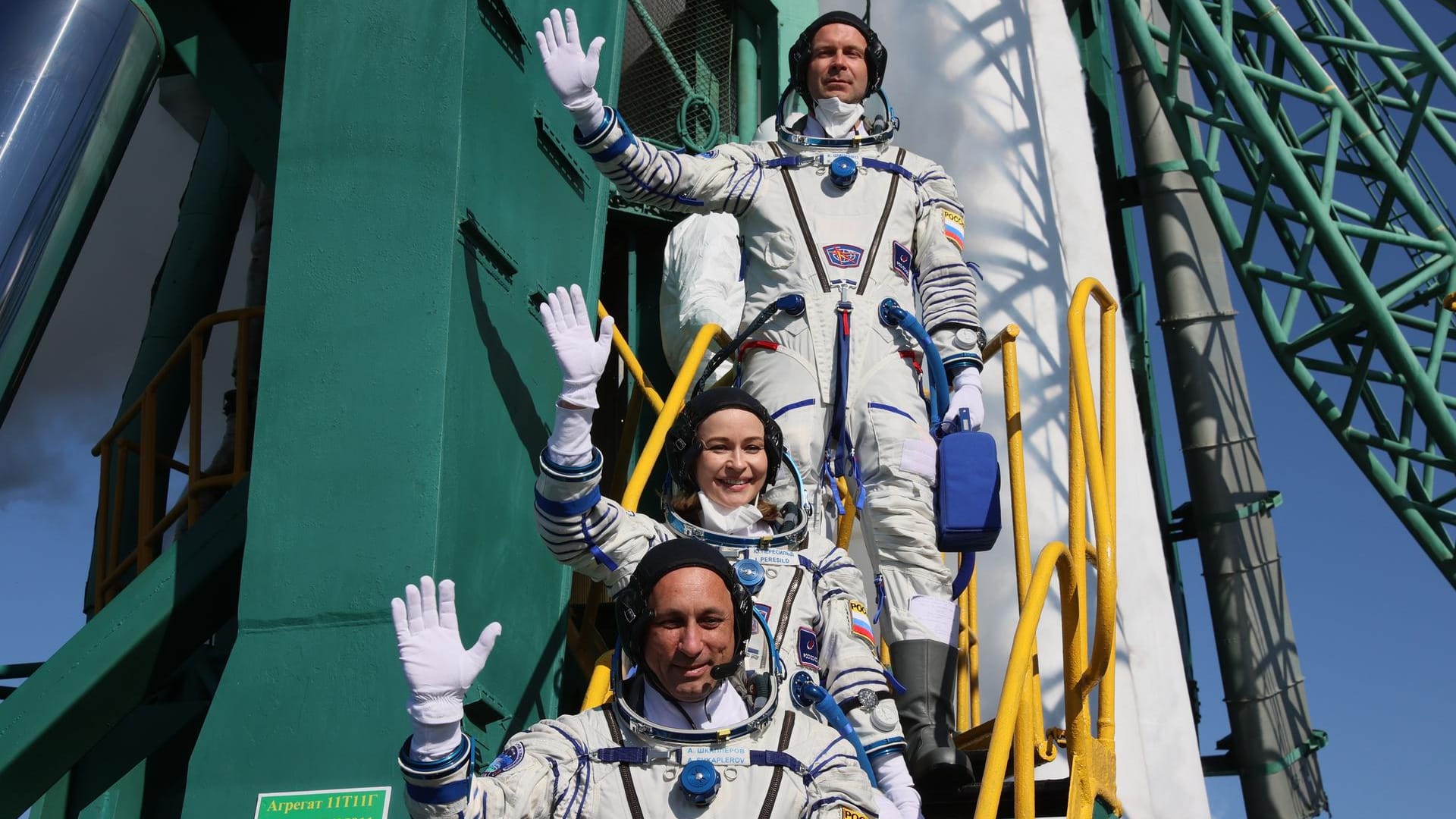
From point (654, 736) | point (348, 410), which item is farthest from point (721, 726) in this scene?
point (348, 410)

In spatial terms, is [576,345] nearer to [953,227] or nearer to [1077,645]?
→ [1077,645]

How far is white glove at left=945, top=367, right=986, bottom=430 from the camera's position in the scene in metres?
5.27

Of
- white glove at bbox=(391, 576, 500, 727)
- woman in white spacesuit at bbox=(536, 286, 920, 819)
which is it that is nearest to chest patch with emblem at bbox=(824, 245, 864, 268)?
woman in white spacesuit at bbox=(536, 286, 920, 819)

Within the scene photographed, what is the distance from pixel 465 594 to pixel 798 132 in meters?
2.31

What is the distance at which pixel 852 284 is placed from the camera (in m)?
5.56

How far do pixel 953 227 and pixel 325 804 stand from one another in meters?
3.09

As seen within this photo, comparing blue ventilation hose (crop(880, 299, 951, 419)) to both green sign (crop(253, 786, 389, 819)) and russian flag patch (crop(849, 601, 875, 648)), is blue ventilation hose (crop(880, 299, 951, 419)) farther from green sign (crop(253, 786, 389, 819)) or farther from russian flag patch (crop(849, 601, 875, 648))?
green sign (crop(253, 786, 389, 819))

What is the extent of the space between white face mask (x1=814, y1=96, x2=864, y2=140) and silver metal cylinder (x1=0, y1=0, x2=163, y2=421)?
98.9 inches

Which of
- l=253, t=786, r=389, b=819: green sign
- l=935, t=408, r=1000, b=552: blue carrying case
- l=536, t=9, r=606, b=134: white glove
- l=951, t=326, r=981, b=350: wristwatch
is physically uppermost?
l=536, t=9, r=606, b=134: white glove

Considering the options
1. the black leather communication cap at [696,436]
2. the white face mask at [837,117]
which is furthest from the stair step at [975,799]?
the white face mask at [837,117]

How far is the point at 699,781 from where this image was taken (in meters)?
3.07

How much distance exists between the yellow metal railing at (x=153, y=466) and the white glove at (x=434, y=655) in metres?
3.25

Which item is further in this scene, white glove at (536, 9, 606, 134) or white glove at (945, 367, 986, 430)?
white glove at (945, 367, 986, 430)

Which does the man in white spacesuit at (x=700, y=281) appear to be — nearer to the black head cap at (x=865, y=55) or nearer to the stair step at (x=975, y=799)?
the black head cap at (x=865, y=55)
